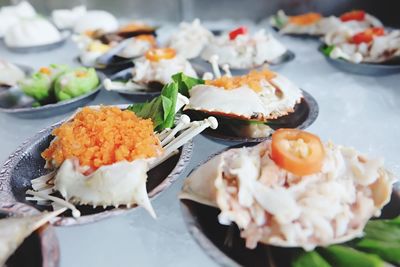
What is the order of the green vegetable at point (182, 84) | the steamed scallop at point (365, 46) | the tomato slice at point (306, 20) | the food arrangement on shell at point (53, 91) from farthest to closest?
the tomato slice at point (306, 20), the steamed scallop at point (365, 46), the food arrangement on shell at point (53, 91), the green vegetable at point (182, 84)

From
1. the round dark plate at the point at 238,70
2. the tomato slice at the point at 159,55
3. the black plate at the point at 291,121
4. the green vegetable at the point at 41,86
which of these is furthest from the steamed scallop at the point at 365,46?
the green vegetable at the point at 41,86

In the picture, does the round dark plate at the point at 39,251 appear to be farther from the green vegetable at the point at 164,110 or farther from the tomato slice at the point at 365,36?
the tomato slice at the point at 365,36

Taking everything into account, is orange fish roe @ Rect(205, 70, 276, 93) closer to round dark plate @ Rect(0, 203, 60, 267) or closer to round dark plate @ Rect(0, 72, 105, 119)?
round dark plate @ Rect(0, 72, 105, 119)

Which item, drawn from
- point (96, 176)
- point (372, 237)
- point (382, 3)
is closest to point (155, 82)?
point (96, 176)

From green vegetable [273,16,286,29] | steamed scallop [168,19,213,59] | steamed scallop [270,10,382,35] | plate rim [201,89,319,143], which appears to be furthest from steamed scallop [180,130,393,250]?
green vegetable [273,16,286,29]

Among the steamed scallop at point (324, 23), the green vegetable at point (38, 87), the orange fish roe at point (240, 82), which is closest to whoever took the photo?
the orange fish roe at point (240, 82)

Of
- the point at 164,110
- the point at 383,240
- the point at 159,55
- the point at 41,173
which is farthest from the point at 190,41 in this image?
the point at 383,240
